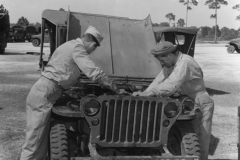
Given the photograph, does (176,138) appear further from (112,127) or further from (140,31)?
(140,31)

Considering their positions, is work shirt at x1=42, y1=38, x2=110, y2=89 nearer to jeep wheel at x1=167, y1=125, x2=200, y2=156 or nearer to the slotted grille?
the slotted grille

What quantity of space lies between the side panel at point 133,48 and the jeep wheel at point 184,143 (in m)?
1.63

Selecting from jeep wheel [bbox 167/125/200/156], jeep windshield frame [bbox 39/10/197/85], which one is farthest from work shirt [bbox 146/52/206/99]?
jeep windshield frame [bbox 39/10/197/85]

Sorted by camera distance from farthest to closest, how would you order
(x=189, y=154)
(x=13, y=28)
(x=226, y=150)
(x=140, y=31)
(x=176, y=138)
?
(x=13, y=28), (x=140, y=31), (x=226, y=150), (x=176, y=138), (x=189, y=154)

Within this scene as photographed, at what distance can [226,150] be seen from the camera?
6.08m

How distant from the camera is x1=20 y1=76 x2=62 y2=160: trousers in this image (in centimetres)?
413

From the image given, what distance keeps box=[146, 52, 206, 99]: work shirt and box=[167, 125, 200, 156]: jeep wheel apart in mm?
464

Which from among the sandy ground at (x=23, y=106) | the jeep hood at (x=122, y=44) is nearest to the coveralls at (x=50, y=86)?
the sandy ground at (x=23, y=106)

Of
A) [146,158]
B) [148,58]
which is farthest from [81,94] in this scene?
[148,58]

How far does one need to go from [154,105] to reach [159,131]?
0.90ft

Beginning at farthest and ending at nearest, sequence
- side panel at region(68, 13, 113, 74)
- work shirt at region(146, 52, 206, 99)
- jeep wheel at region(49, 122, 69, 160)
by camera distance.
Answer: side panel at region(68, 13, 113, 74) → work shirt at region(146, 52, 206, 99) → jeep wheel at region(49, 122, 69, 160)

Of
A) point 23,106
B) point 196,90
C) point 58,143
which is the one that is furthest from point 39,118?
point 23,106

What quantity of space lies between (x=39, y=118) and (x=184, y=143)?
5.00ft

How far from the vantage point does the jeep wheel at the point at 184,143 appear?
13.6ft
